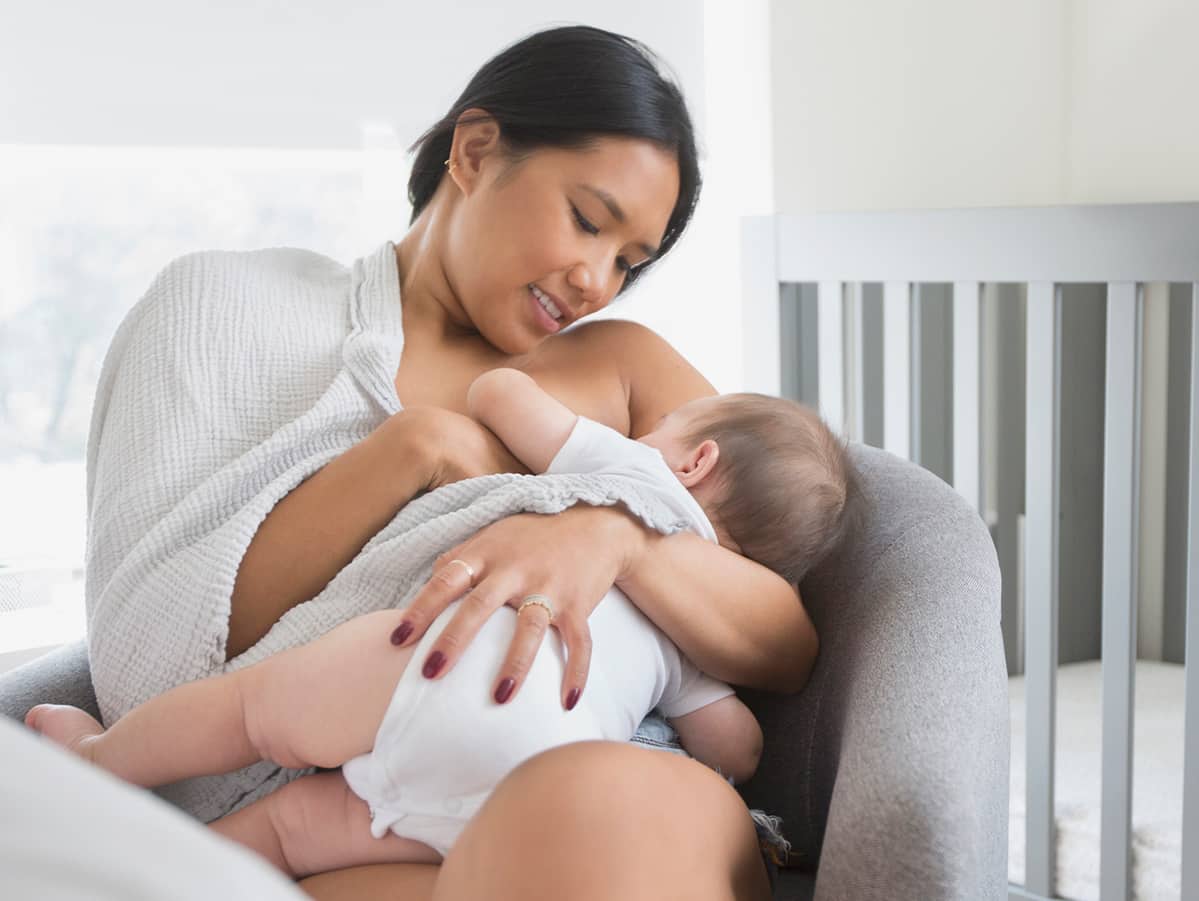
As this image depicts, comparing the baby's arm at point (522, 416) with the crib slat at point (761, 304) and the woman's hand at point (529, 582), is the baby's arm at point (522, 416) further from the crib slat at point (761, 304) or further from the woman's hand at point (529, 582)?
the crib slat at point (761, 304)

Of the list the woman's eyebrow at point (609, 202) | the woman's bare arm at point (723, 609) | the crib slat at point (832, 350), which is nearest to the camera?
the woman's bare arm at point (723, 609)

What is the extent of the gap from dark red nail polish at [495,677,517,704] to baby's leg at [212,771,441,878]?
0.46 ft

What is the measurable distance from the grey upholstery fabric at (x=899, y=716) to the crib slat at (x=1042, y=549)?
495 mm

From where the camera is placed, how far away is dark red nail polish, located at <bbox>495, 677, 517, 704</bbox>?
2.81 feet

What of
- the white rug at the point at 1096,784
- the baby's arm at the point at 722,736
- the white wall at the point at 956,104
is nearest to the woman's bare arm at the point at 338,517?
the baby's arm at the point at 722,736

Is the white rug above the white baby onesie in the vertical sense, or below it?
below

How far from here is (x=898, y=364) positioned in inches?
78.5

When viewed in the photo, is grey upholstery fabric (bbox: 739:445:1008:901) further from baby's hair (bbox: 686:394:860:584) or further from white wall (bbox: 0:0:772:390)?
white wall (bbox: 0:0:772:390)

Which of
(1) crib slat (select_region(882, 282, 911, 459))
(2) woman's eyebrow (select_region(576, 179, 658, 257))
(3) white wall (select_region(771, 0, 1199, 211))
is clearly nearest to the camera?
(2) woman's eyebrow (select_region(576, 179, 658, 257))

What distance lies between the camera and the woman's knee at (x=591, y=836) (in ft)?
2.28

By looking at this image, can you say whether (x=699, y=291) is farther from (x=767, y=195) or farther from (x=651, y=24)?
(x=651, y=24)

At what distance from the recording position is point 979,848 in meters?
0.83

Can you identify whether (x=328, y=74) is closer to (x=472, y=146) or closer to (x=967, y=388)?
(x=472, y=146)

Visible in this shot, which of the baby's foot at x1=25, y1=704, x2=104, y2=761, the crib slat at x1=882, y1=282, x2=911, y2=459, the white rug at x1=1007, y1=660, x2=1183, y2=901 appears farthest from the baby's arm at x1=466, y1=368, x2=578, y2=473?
the white rug at x1=1007, y1=660, x2=1183, y2=901
